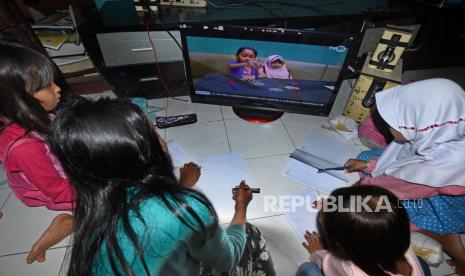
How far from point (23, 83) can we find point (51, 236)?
0.71 metres

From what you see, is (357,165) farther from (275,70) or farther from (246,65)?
(246,65)

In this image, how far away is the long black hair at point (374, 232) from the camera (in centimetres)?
65

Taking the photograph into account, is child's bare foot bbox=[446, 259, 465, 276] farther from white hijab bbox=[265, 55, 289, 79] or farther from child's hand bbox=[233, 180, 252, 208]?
white hijab bbox=[265, 55, 289, 79]

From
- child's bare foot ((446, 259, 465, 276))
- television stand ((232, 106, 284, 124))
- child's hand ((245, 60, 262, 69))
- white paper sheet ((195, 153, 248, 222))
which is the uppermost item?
child's hand ((245, 60, 262, 69))

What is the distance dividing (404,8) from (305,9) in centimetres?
66

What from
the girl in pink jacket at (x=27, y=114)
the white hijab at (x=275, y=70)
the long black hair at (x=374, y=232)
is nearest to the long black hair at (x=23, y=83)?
the girl in pink jacket at (x=27, y=114)

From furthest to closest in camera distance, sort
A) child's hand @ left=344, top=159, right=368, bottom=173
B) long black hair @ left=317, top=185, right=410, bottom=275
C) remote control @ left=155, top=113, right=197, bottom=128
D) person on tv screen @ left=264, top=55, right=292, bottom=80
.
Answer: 1. remote control @ left=155, top=113, right=197, bottom=128
2. child's hand @ left=344, top=159, right=368, bottom=173
3. person on tv screen @ left=264, top=55, right=292, bottom=80
4. long black hair @ left=317, top=185, right=410, bottom=275

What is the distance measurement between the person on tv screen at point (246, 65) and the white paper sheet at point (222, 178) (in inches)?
17.6

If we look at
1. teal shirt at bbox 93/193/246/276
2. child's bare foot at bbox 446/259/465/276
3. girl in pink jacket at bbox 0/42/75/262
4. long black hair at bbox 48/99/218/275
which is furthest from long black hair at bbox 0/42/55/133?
child's bare foot at bbox 446/259/465/276

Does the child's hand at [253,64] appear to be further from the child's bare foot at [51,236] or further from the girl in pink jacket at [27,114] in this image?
the child's bare foot at [51,236]

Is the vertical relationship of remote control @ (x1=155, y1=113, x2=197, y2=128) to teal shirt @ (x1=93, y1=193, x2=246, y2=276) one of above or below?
below

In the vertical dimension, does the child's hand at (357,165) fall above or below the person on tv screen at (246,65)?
below

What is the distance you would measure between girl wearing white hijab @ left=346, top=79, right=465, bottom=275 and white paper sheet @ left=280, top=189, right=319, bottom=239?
10.7 inches

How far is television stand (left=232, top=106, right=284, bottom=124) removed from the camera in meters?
1.53
